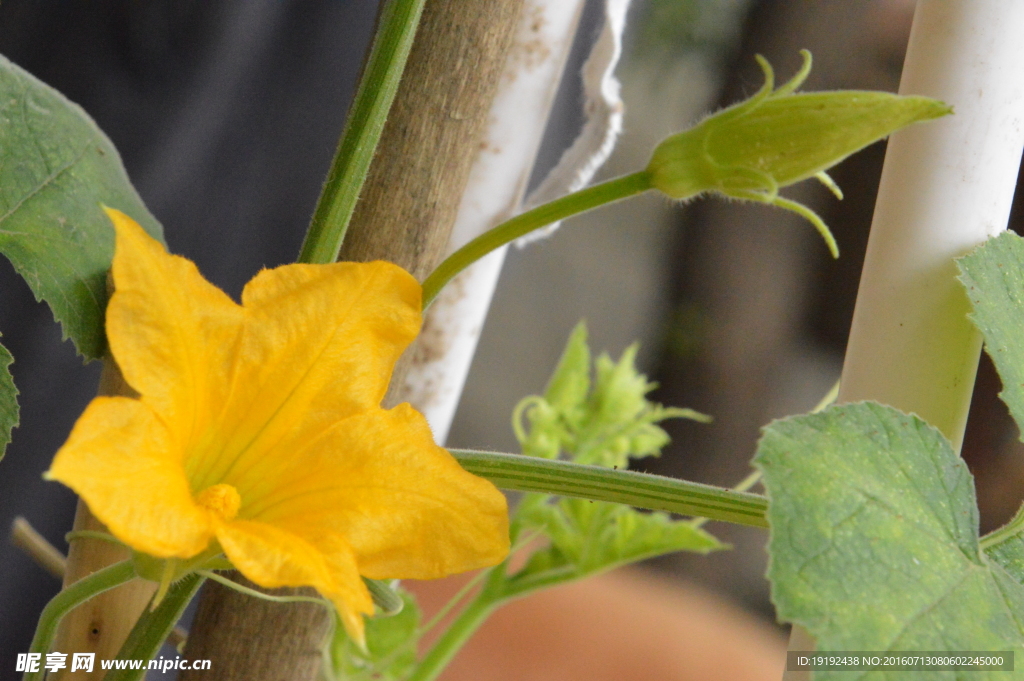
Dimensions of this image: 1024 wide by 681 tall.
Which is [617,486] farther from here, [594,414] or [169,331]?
[594,414]

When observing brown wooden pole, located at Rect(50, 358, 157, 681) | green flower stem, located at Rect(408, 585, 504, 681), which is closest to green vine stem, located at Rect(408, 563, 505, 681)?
green flower stem, located at Rect(408, 585, 504, 681)

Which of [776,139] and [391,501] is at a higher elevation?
[776,139]

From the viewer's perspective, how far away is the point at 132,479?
0.20 metres

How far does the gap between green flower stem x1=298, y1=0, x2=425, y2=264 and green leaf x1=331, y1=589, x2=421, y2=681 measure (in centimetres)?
29

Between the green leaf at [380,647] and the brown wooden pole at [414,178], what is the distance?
0.55ft

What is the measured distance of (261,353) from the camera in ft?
0.85

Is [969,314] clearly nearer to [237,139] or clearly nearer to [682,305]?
[237,139]

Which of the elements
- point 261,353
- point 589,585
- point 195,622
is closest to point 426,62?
point 261,353

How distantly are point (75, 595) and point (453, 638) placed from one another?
0.33 meters

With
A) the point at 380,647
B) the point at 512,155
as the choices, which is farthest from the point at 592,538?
the point at 512,155

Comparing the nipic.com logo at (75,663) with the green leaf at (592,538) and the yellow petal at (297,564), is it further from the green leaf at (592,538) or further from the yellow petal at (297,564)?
the green leaf at (592,538)

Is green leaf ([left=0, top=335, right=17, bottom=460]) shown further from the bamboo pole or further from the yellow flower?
the bamboo pole

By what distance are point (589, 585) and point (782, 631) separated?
42cm

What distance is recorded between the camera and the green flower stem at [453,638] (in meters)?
0.57
